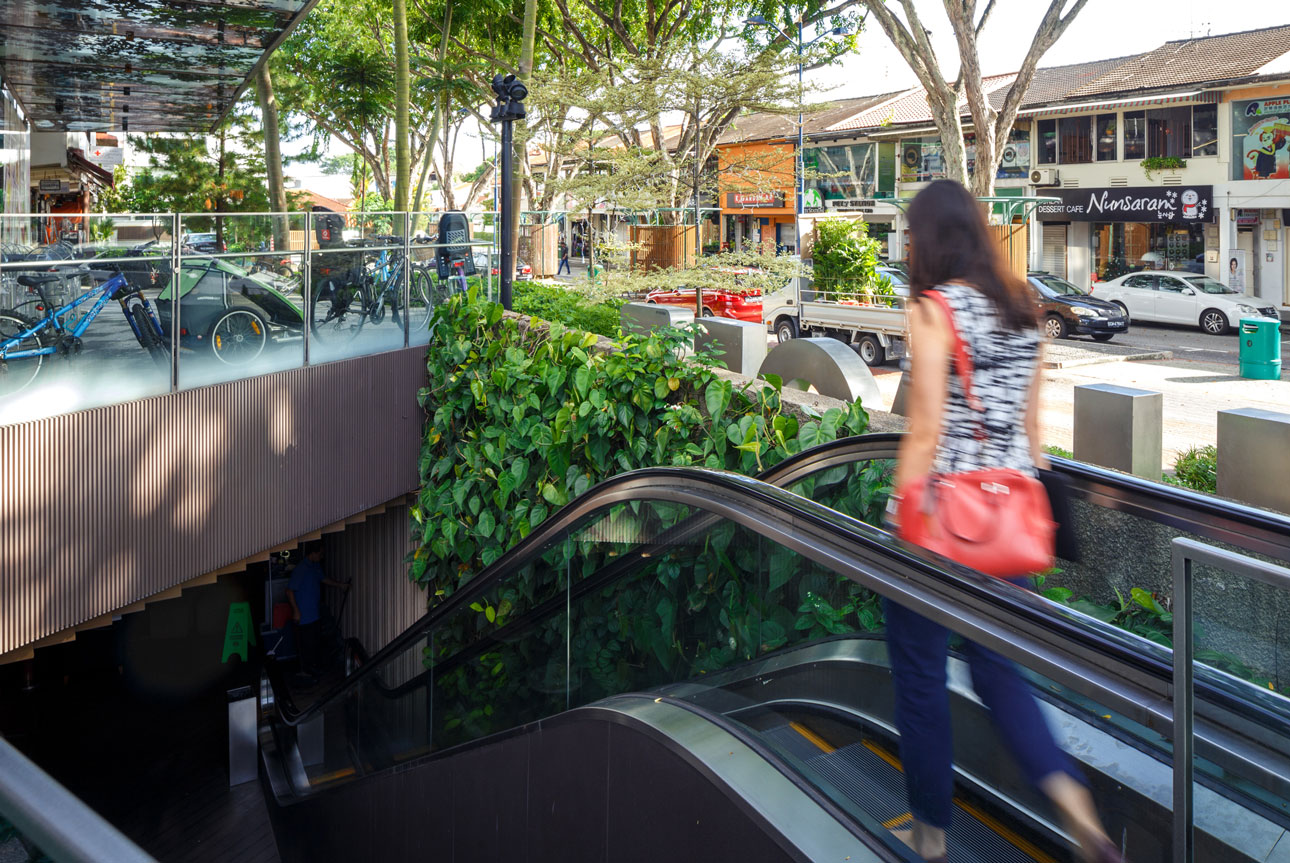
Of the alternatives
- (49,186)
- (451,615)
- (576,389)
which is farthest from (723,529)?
(49,186)

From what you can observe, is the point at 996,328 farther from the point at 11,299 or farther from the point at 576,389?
the point at 11,299

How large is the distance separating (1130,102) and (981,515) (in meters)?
32.8

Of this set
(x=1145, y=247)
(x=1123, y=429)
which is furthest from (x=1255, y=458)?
(x=1145, y=247)

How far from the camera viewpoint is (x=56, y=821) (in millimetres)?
1175

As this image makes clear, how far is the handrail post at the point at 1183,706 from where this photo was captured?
75.9 inches

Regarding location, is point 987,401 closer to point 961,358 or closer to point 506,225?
point 961,358

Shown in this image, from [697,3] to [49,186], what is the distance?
14.8 meters

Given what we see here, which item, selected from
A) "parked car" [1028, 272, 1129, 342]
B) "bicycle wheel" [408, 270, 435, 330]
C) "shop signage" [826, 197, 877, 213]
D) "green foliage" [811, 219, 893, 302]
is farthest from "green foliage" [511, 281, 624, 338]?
"shop signage" [826, 197, 877, 213]

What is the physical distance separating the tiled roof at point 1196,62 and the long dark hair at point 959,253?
31103mm

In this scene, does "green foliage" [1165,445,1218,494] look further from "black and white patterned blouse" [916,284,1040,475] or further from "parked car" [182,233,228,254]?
"parked car" [182,233,228,254]

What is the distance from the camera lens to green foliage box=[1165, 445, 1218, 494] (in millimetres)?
6609

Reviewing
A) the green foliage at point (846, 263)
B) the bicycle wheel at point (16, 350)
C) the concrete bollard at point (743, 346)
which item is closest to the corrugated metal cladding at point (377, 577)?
the concrete bollard at point (743, 346)

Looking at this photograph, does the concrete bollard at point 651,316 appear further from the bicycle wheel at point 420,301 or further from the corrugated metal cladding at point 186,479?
the corrugated metal cladding at point 186,479

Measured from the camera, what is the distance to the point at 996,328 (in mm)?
3027
